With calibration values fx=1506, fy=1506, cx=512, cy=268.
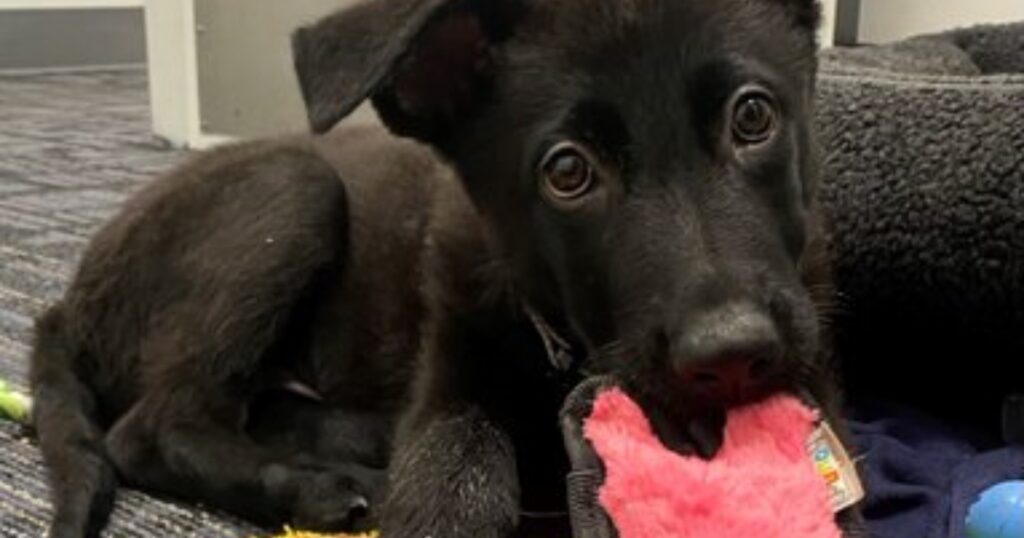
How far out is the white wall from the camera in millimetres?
5523

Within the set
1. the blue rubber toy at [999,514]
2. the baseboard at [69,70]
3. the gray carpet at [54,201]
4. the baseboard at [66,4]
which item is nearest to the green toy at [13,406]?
the gray carpet at [54,201]

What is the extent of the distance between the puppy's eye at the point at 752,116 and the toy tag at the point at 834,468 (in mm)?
296

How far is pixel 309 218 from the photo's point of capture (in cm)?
211

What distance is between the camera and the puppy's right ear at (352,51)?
1.46m

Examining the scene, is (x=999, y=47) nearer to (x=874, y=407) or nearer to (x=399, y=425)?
(x=874, y=407)

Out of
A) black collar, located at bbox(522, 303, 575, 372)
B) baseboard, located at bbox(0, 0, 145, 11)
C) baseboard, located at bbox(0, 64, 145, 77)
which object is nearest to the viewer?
black collar, located at bbox(522, 303, 575, 372)

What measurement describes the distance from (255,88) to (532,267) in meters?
3.37

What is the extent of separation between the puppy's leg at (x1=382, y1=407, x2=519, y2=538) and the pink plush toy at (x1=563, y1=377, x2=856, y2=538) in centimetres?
17

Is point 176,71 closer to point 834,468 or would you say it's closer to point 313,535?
point 313,535

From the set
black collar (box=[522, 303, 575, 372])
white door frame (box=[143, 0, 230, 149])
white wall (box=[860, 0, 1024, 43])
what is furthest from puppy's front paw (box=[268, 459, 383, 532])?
white wall (box=[860, 0, 1024, 43])

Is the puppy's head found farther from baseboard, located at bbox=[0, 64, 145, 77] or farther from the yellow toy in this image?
baseboard, located at bbox=[0, 64, 145, 77]

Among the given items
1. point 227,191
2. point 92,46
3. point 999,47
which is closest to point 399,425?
point 227,191

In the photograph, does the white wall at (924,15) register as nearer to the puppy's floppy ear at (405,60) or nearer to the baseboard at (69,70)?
the puppy's floppy ear at (405,60)

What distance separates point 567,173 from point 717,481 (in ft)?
1.27
